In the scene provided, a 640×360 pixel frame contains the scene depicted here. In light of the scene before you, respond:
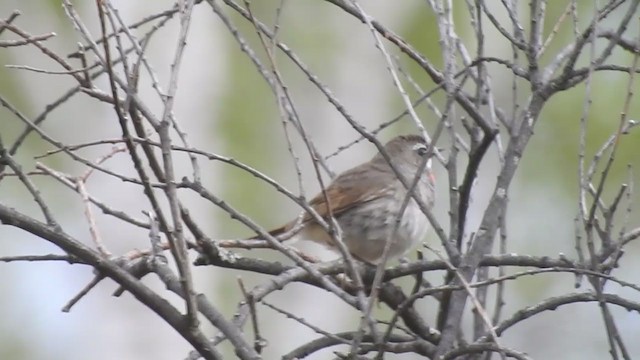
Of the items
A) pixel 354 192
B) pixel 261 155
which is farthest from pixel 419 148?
pixel 261 155

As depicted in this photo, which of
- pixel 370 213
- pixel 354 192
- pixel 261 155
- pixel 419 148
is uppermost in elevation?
pixel 261 155

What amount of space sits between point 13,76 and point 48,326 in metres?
2.81

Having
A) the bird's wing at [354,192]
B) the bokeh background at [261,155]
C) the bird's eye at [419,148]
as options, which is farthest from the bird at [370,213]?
the bokeh background at [261,155]

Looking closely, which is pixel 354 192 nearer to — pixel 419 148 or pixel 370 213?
pixel 370 213

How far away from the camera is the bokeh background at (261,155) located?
1115 centimetres

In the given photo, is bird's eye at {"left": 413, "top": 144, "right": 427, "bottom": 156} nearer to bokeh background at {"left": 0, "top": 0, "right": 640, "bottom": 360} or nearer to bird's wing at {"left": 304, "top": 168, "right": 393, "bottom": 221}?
bird's wing at {"left": 304, "top": 168, "right": 393, "bottom": 221}

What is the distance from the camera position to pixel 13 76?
12766 mm

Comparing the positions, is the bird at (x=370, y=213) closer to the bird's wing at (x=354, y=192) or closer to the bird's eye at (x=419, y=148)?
the bird's wing at (x=354, y=192)

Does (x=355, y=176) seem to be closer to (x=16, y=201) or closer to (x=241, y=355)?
(x=241, y=355)

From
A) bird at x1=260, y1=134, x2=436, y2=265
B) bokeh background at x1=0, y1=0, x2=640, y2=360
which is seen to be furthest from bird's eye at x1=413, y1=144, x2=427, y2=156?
bokeh background at x1=0, y1=0, x2=640, y2=360

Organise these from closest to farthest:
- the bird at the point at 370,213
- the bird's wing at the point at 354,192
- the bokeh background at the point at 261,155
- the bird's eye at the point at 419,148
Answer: the bird at the point at 370,213
the bird's wing at the point at 354,192
the bird's eye at the point at 419,148
the bokeh background at the point at 261,155

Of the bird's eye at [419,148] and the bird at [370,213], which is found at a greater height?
the bird's eye at [419,148]

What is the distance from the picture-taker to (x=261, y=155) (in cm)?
1352

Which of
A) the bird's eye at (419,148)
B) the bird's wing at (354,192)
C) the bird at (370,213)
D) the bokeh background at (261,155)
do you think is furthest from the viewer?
the bokeh background at (261,155)
